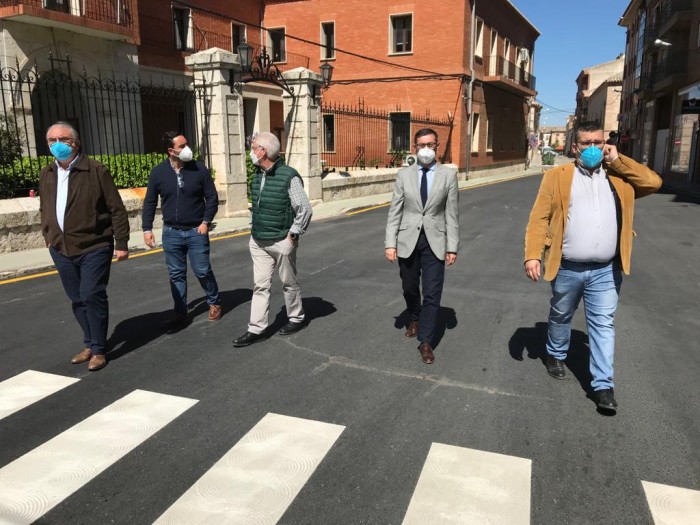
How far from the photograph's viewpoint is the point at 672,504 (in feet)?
8.91

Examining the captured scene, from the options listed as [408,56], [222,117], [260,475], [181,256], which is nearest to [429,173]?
[181,256]

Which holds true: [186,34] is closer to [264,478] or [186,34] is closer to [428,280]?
[428,280]

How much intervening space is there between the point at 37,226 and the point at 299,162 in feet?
25.7

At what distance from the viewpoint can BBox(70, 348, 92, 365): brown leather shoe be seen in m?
4.52

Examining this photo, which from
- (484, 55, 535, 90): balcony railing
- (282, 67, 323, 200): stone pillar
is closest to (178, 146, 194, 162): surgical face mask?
(282, 67, 323, 200): stone pillar

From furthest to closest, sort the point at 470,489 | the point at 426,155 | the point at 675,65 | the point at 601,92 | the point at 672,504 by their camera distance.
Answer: the point at 601,92, the point at 675,65, the point at 426,155, the point at 470,489, the point at 672,504

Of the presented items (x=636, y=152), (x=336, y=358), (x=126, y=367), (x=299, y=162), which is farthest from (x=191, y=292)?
(x=636, y=152)

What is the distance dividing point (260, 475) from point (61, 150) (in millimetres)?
2892

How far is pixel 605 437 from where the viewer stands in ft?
11.0

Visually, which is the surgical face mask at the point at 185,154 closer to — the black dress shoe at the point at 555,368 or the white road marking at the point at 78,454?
the white road marking at the point at 78,454

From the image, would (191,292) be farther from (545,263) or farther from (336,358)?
(545,263)

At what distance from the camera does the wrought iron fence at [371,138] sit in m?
27.0

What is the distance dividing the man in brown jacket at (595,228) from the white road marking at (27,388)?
3572mm

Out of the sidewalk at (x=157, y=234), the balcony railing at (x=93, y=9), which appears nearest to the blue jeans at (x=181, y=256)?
the sidewalk at (x=157, y=234)
